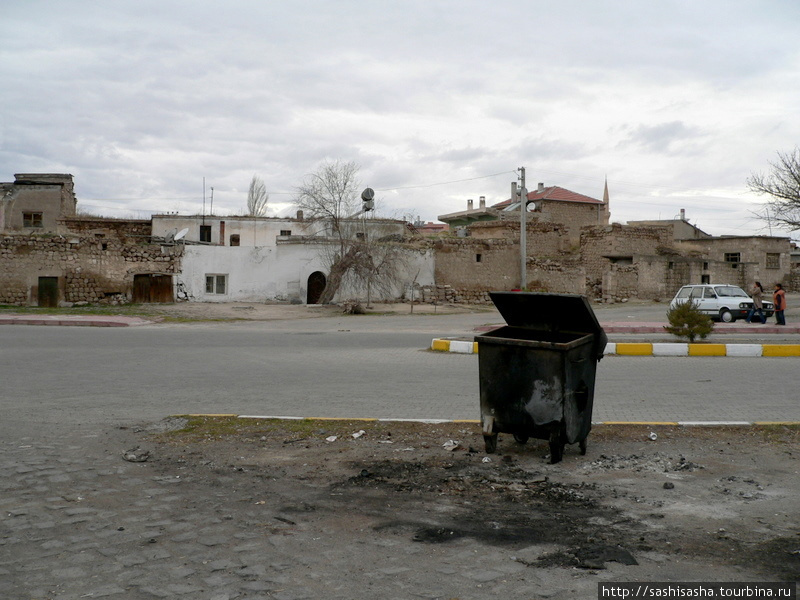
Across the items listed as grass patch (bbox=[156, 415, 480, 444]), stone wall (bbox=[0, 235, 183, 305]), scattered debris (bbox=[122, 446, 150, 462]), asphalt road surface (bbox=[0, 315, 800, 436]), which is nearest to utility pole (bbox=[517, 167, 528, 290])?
stone wall (bbox=[0, 235, 183, 305])

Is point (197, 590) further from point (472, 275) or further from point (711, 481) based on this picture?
point (472, 275)

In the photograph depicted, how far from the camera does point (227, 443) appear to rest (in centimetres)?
695

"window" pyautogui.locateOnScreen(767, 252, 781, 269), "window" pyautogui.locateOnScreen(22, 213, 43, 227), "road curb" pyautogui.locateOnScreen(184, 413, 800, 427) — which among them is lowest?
"road curb" pyautogui.locateOnScreen(184, 413, 800, 427)

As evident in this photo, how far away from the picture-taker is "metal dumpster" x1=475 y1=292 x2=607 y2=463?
6145 mm

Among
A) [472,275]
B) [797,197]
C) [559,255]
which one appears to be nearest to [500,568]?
[797,197]

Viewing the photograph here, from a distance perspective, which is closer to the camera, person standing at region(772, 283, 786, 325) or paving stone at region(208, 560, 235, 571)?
paving stone at region(208, 560, 235, 571)

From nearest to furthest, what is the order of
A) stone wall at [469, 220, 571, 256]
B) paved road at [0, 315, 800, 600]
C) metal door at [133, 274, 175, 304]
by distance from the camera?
paved road at [0, 315, 800, 600] → metal door at [133, 274, 175, 304] → stone wall at [469, 220, 571, 256]

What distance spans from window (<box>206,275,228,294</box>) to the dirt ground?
28877 millimetres

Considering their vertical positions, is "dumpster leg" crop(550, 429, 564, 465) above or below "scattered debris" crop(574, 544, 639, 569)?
above

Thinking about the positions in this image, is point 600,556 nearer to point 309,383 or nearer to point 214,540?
point 214,540

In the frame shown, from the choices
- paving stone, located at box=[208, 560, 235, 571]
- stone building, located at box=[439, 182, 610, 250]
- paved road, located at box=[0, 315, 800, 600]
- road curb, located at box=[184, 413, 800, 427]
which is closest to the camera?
paved road, located at box=[0, 315, 800, 600]

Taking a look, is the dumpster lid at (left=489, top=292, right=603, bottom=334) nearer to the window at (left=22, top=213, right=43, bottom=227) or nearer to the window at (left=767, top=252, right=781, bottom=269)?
the window at (left=22, top=213, right=43, bottom=227)

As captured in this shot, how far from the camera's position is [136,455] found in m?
6.46

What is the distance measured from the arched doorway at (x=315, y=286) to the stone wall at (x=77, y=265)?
6446 millimetres
